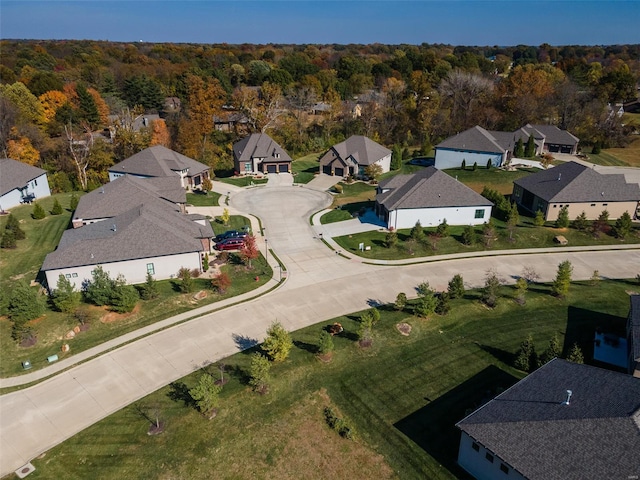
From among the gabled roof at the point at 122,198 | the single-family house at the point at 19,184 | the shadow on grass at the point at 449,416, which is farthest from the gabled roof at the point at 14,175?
the shadow on grass at the point at 449,416

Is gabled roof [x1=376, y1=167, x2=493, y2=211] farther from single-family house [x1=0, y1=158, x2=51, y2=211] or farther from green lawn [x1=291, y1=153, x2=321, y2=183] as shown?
single-family house [x1=0, y1=158, x2=51, y2=211]

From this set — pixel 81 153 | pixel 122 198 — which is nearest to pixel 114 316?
pixel 122 198

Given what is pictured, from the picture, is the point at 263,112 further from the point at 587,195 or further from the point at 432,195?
the point at 587,195

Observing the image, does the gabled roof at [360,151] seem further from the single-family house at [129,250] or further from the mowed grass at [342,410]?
the mowed grass at [342,410]

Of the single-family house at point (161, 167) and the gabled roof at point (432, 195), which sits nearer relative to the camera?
the gabled roof at point (432, 195)

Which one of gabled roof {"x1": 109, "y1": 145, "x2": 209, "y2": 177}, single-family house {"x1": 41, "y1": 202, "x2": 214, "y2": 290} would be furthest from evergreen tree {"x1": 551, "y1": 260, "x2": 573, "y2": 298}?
gabled roof {"x1": 109, "y1": 145, "x2": 209, "y2": 177}

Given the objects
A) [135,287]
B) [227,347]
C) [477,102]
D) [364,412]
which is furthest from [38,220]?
[477,102]
